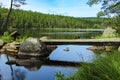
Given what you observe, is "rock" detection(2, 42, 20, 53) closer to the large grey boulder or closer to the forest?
the large grey boulder

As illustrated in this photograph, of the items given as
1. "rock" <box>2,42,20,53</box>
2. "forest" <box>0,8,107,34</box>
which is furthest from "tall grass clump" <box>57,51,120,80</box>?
"forest" <box>0,8,107,34</box>

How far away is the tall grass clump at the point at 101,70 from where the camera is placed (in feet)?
13.7

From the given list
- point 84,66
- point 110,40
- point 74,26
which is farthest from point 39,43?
point 74,26

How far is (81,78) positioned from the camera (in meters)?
4.58

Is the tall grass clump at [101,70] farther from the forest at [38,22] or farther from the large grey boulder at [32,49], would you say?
the forest at [38,22]

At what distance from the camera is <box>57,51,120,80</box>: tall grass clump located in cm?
418

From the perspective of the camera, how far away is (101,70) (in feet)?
14.4

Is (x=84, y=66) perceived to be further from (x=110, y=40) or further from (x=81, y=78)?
(x=110, y=40)

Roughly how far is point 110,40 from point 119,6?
2.67 metres

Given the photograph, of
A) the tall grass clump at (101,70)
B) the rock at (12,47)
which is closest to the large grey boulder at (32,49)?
the rock at (12,47)

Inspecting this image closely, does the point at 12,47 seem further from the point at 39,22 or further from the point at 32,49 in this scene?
the point at 39,22

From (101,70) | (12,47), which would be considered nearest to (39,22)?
(12,47)

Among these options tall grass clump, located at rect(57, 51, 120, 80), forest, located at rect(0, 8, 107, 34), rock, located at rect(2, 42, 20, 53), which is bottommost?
forest, located at rect(0, 8, 107, 34)

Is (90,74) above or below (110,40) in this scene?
above
